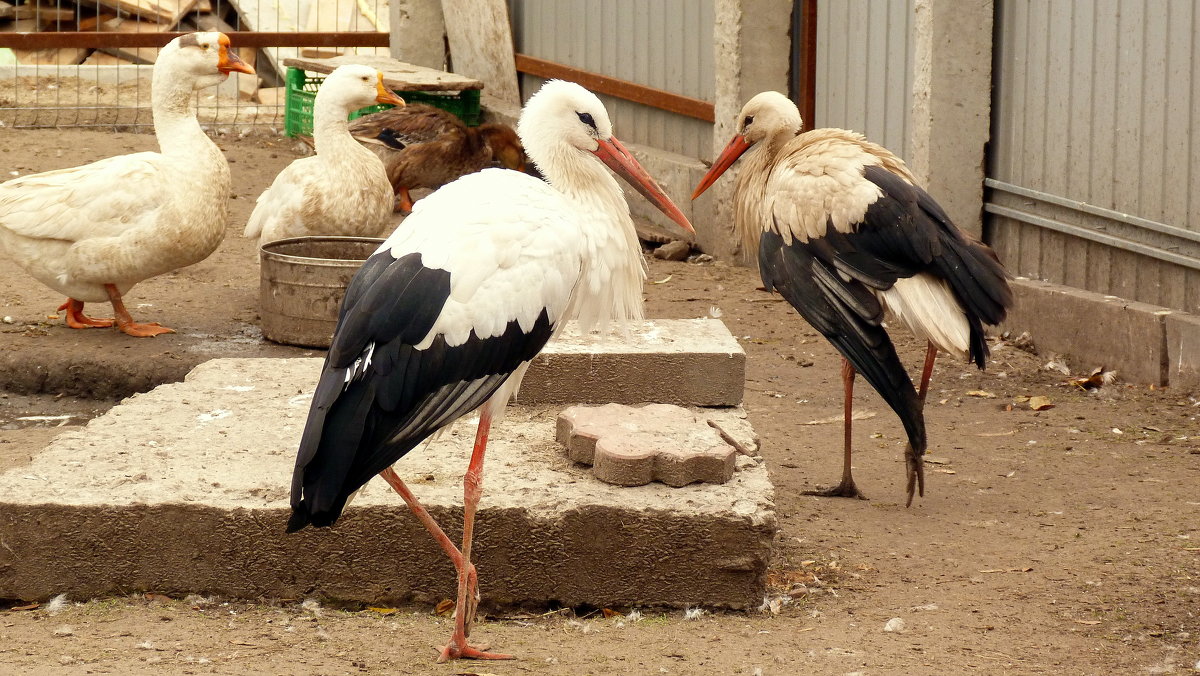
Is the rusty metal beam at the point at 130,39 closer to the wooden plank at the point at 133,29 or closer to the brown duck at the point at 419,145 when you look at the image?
the wooden plank at the point at 133,29

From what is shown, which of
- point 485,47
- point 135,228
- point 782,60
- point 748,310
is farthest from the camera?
point 485,47

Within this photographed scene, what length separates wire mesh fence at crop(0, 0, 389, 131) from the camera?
1194 cm

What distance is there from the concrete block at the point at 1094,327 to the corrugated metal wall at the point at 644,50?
285 cm

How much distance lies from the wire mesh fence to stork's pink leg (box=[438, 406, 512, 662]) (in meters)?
8.90

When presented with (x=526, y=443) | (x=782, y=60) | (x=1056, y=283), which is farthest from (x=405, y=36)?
(x=526, y=443)

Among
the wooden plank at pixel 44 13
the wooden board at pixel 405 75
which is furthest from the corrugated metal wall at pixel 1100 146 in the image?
the wooden plank at pixel 44 13

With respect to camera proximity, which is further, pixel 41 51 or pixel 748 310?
pixel 41 51

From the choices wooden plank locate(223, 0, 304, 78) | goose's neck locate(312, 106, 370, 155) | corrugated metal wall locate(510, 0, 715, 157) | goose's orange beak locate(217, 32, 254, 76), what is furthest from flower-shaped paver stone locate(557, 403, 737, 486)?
wooden plank locate(223, 0, 304, 78)

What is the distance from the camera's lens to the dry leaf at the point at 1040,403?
5984 mm

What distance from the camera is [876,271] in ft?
15.8

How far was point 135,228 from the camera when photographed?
658 cm

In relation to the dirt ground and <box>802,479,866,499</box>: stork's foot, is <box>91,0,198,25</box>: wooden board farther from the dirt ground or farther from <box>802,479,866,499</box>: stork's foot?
<box>802,479,866,499</box>: stork's foot

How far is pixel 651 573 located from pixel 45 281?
412 centimetres

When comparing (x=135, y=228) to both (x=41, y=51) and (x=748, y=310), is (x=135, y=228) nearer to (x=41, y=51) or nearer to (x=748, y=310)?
(x=748, y=310)
